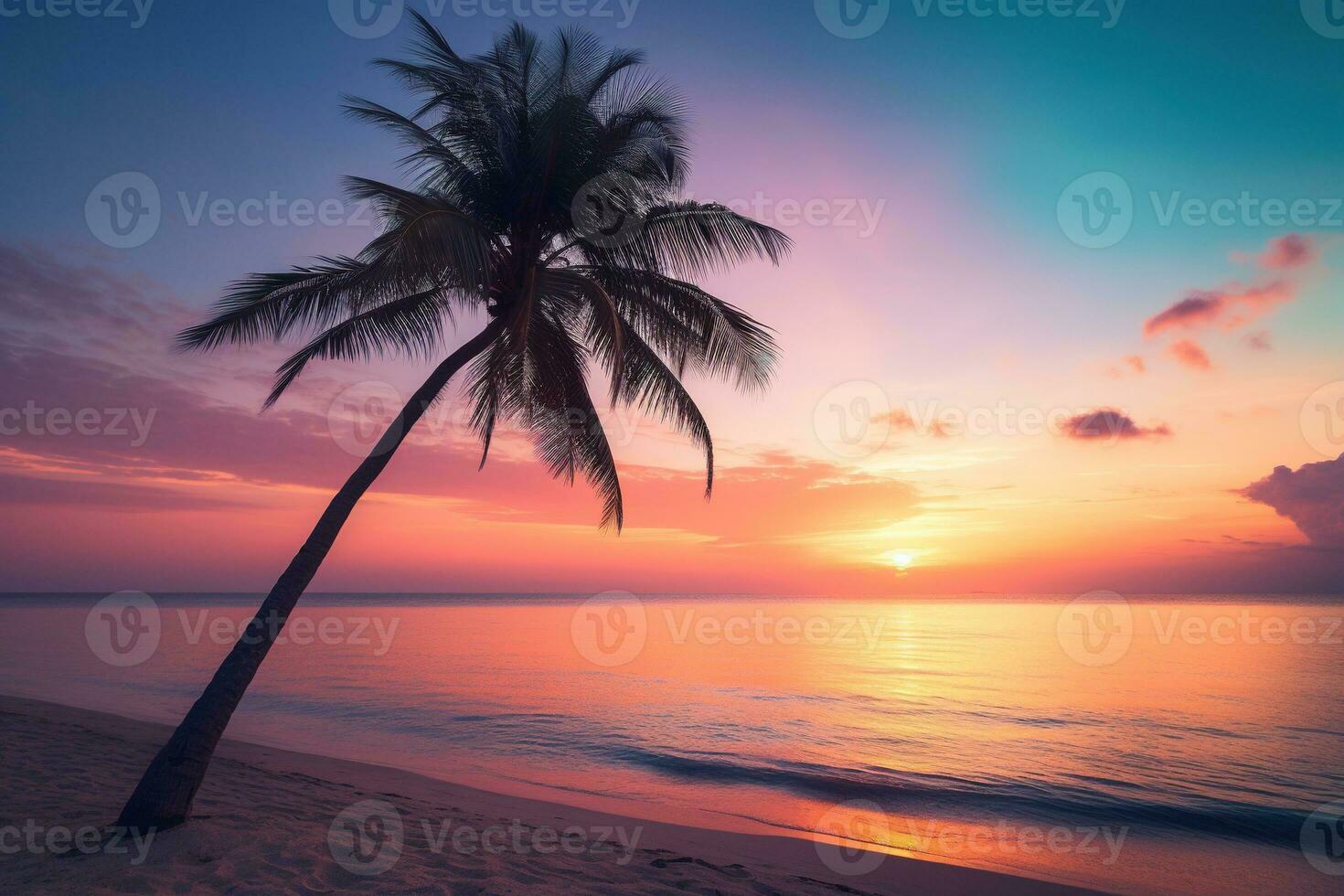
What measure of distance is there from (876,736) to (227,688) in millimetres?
13179

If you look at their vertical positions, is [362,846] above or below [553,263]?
below

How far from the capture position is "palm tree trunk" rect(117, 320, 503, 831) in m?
5.63

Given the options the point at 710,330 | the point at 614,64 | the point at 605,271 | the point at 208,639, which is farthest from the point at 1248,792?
the point at 208,639

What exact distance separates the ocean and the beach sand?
858 millimetres

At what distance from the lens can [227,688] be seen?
5836 mm

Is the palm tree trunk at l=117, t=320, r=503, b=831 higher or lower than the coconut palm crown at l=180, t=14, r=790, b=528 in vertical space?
lower

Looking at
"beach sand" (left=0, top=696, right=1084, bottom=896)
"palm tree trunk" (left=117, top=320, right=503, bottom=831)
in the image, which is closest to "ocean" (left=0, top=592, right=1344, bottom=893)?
"beach sand" (left=0, top=696, right=1084, bottom=896)

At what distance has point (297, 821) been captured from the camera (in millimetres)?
6703

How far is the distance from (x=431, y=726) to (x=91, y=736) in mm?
6087

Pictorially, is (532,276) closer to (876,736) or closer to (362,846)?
(362,846)

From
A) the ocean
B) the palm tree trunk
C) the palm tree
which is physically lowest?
the ocean

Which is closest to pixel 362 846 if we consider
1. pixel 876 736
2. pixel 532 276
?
pixel 532 276

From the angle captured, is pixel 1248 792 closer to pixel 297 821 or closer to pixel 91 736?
pixel 297 821

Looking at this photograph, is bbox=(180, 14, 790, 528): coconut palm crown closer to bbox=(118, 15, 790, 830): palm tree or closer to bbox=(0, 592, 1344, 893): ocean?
bbox=(118, 15, 790, 830): palm tree
